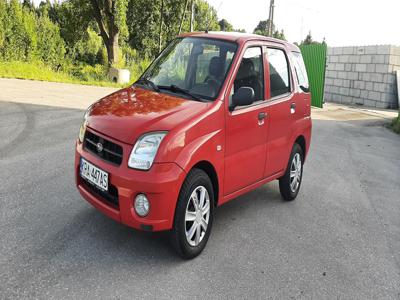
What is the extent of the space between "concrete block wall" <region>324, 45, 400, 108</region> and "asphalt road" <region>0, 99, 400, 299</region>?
1316 centimetres

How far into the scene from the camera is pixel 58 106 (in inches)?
439

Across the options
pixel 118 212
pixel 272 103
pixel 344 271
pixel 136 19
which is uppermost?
pixel 136 19

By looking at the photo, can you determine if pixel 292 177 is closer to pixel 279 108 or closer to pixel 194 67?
pixel 279 108

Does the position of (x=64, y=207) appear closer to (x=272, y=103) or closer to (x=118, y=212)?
(x=118, y=212)

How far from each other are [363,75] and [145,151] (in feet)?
60.0

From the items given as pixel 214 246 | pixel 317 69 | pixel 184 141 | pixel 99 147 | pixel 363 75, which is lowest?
pixel 214 246

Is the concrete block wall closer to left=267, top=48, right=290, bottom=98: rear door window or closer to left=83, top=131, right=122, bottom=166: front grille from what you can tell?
left=267, top=48, right=290, bottom=98: rear door window

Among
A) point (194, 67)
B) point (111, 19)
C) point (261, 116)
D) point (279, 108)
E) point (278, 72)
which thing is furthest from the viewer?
point (111, 19)

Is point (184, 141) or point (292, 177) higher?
point (184, 141)

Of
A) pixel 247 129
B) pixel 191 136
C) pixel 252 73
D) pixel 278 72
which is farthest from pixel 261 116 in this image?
pixel 191 136

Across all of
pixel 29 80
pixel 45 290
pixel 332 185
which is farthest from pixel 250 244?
pixel 29 80

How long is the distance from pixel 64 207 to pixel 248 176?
2.07 m

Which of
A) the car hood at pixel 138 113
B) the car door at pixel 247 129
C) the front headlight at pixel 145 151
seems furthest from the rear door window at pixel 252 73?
the front headlight at pixel 145 151

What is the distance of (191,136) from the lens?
3672mm
